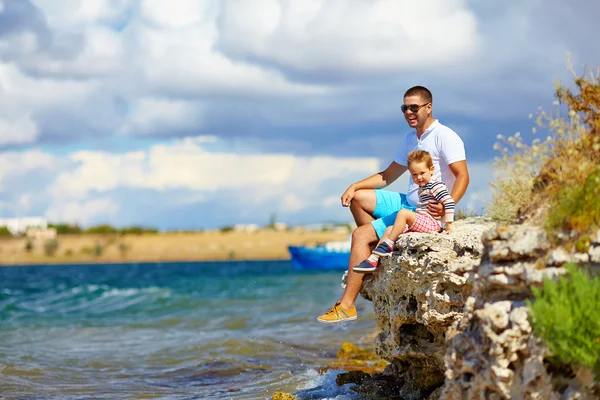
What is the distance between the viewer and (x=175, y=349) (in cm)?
1559

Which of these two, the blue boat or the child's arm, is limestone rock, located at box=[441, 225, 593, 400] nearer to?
the child's arm

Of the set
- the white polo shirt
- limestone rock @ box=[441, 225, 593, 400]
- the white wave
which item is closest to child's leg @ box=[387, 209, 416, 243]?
the white polo shirt

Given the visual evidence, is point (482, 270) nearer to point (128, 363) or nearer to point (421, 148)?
point (421, 148)

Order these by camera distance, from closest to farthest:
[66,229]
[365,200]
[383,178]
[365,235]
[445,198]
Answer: [445,198], [365,235], [365,200], [383,178], [66,229]

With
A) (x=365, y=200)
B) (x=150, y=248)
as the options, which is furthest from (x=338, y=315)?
(x=150, y=248)

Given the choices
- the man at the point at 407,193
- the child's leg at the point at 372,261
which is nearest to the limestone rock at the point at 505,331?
the child's leg at the point at 372,261

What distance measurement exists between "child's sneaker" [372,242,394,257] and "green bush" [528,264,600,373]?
2.72 meters

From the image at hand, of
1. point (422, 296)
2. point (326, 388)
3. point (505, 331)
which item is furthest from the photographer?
point (326, 388)

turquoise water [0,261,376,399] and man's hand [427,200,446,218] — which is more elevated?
man's hand [427,200,446,218]

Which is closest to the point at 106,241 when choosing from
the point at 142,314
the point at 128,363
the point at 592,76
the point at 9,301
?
the point at 9,301

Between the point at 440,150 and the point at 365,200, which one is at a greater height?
the point at 440,150

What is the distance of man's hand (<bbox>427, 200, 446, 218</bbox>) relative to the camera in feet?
24.5

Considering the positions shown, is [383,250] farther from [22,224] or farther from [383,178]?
[22,224]

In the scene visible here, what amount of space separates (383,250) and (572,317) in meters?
2.92
